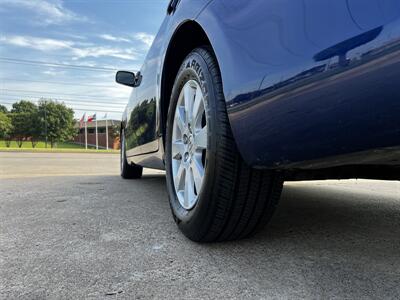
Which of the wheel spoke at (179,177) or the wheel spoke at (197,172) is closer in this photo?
the wheel spoke at (197,172)

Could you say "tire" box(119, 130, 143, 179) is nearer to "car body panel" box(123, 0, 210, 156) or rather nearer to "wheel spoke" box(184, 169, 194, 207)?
"car body panel" box(123, 0, 210, 156)

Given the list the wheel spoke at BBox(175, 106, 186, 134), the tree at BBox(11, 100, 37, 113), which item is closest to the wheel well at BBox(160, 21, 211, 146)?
the wheel spoke at BBox(175, 106, 186, 134)

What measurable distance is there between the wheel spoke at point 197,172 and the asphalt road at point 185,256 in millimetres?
282

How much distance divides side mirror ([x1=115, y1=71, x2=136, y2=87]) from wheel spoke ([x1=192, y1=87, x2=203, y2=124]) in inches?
77.4

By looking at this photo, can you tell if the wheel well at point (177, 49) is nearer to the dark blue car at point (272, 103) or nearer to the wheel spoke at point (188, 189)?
the dark blue car at point (272, 103)

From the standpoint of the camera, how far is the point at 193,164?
178cm

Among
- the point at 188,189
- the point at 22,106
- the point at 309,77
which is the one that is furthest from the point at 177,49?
the point at 22,106

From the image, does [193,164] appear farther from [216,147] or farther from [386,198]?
[386,198]

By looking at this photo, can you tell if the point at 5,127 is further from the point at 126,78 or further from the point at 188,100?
the point at 188,100

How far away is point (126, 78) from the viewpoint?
12.0 ft

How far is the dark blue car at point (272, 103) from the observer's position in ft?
2.92

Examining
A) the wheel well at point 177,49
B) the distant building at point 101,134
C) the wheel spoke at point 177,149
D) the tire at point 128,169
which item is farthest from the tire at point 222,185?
the distant building at point 101,134

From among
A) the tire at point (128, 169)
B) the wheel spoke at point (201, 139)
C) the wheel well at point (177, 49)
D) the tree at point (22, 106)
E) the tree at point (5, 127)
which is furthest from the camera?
the tree at point (22, 106)

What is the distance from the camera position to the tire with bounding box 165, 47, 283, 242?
146cm
